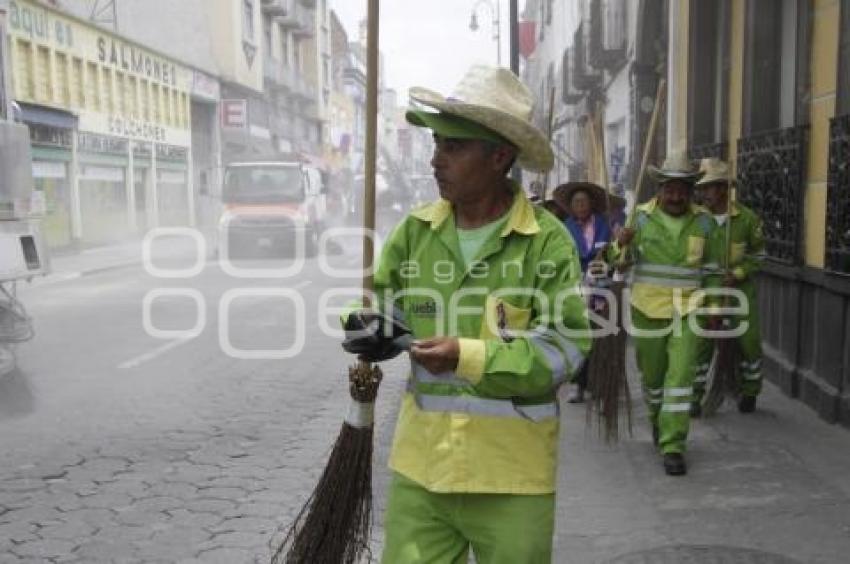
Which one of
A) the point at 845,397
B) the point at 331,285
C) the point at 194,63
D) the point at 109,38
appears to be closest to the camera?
the point at 845,397

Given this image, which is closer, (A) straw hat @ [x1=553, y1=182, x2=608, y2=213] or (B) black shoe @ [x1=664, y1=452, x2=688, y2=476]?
(B) black shoe @ [x1=664, y1=452, x2=688, y2=476]

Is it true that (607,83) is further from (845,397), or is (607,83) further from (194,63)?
(194,63)

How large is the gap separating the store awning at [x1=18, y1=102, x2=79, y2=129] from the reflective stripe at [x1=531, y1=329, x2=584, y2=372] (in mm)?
20730

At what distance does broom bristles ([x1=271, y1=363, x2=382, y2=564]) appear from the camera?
2625 mm

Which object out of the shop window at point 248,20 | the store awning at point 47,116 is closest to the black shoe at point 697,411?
the store awning at point 47,116

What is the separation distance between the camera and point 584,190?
6.97 m

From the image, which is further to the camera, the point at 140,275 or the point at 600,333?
the point at 140,275

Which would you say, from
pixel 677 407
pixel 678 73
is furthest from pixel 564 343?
pixel 678 73

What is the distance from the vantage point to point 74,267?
19.3 meters

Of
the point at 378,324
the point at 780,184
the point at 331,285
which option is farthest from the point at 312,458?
the point at 331,285

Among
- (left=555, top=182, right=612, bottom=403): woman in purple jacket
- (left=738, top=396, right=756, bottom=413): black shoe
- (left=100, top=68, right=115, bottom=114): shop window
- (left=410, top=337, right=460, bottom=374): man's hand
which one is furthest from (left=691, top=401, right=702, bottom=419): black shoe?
(left=100, top=68, right=115, bottom=114): shop window

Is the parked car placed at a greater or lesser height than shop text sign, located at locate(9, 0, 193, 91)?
lesser

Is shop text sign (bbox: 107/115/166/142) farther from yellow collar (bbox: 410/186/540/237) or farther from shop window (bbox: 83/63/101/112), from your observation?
yellow collar (bbox: 410/186/540/237)

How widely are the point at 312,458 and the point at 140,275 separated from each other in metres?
13.3
